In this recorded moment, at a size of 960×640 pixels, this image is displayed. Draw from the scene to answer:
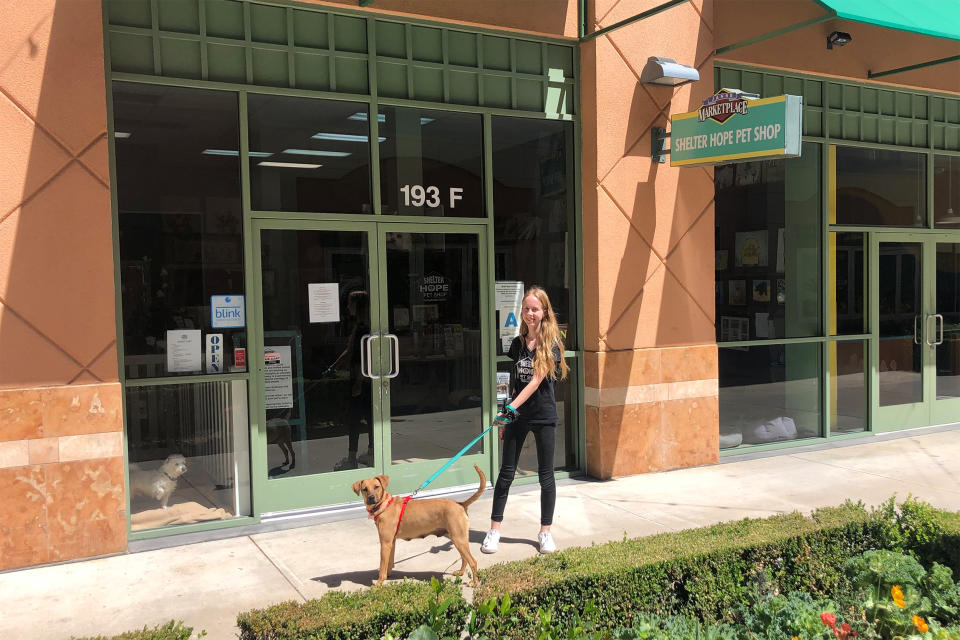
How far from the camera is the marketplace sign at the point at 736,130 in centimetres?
680

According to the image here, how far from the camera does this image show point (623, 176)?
7.96m

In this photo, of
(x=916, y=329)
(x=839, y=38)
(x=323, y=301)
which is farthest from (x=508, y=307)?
(x=916, y=329)

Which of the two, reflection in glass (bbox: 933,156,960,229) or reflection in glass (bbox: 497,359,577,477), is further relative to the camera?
reflection in glass (bbox: 933,156,960,229)

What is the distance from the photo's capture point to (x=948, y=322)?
10.6m

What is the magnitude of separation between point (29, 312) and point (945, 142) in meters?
10.2

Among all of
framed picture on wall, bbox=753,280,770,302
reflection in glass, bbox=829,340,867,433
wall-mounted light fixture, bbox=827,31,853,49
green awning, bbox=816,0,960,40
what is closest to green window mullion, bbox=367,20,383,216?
green awning, bbox=816,0,960,40

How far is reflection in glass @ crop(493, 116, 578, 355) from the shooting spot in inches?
302

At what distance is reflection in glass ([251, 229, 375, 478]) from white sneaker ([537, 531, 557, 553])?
6.04 ft

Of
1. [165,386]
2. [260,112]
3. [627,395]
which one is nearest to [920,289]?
[627,395]

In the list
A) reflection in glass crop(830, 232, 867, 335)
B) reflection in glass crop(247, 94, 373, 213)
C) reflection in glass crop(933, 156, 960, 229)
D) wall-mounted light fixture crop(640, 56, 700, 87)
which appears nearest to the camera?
reflection in glass crop(247, 94, 373, 213)

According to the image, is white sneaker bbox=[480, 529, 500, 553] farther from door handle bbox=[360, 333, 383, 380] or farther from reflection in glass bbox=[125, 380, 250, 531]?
reflection in glass bbox=[125, 380, 250, 531]

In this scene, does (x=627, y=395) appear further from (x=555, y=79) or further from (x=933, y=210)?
(x=933, y=210)

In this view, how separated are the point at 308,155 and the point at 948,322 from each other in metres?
8.37

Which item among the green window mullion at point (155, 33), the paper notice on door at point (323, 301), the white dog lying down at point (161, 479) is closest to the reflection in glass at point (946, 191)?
the paper notice on door at point (323, 301)
